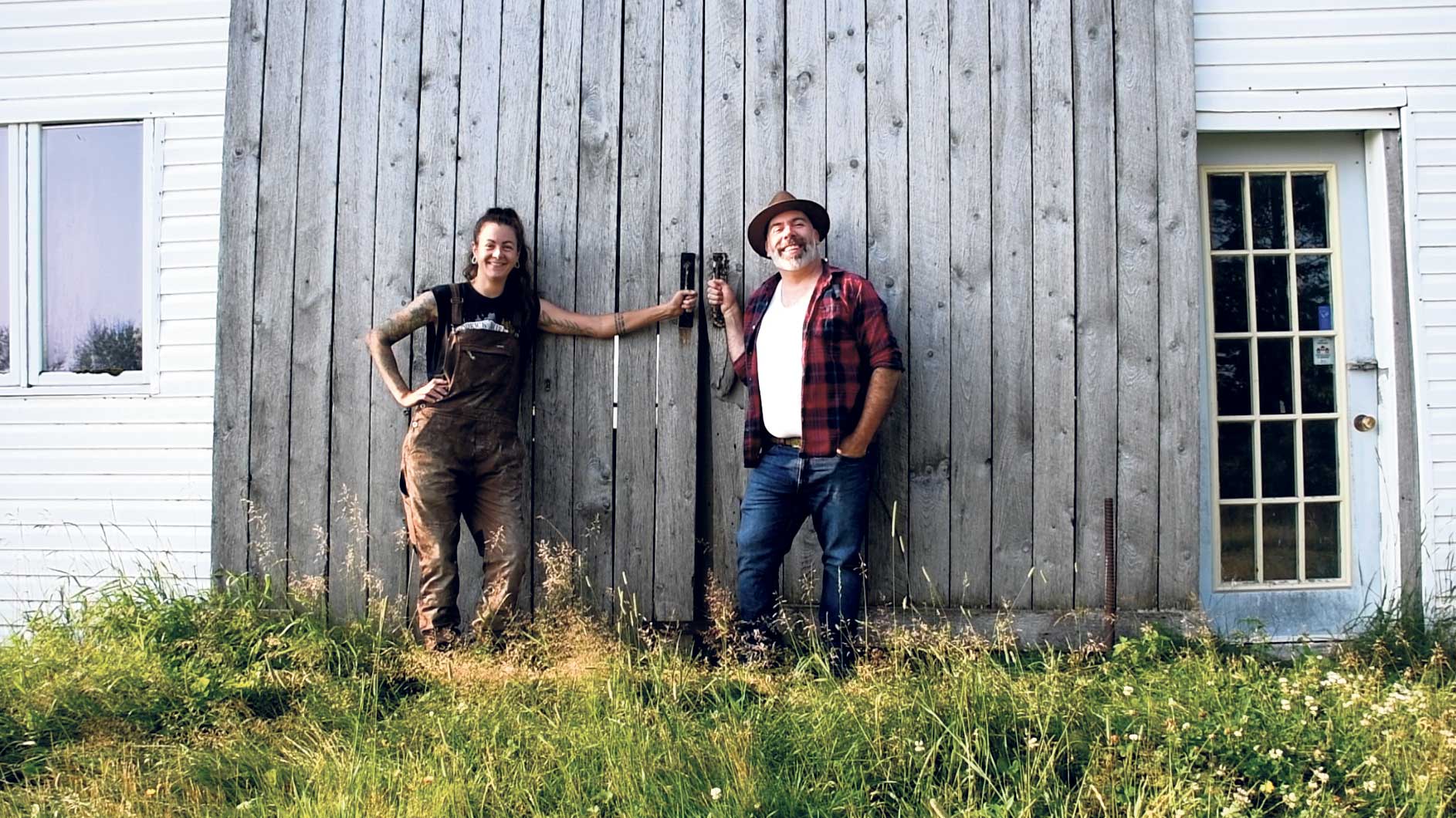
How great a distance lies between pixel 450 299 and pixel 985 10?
283cm

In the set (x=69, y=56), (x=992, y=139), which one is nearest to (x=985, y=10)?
(x=992, y=139)

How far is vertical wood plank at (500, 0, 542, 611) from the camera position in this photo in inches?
191

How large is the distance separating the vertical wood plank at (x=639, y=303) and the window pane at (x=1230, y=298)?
264 centimetres

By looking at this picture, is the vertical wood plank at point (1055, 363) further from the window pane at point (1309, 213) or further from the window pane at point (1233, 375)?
the window pane at point (1309, 213)

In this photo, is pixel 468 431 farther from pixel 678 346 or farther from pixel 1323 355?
pixel 1323 355

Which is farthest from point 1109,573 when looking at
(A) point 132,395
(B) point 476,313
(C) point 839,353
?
(A) point 132,395

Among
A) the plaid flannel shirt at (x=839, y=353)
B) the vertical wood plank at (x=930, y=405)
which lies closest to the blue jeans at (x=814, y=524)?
the plaid flannel shirt at (x=839, y=353)

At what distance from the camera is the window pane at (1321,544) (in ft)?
16.1

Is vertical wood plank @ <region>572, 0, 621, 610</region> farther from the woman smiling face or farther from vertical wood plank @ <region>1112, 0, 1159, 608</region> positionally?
vertical wood plank @ <region>1112, 0, 1159, 608</region>

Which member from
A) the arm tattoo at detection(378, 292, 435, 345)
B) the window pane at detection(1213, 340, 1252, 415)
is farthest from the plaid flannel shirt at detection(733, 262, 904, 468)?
the window pane at detection(1213, 340, 1252, 415)

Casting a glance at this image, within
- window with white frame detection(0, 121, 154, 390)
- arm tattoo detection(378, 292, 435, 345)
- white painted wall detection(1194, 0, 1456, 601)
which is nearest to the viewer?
arm tattoo detection(378, 292, 435, 345)

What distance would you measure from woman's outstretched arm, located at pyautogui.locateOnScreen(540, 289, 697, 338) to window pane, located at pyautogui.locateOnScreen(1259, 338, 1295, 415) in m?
2.77

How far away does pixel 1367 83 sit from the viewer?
15.9 feet

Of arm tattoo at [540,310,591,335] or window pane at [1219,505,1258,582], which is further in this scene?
window pane at [1219,505,1258,582]
